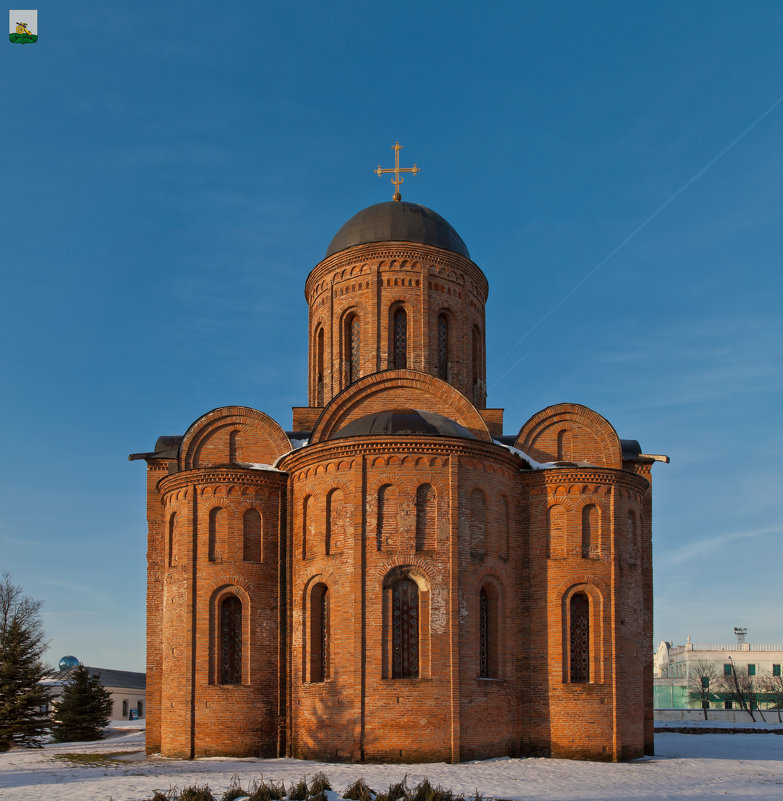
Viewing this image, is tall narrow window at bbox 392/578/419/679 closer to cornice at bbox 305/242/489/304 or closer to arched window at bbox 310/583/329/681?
arched window at bbox 310/583/329/681

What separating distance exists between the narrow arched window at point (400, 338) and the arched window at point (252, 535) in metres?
5.78

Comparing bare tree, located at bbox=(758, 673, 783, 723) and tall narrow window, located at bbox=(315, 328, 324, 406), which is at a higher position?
tall narrow window, located at bbox=(315, 328, 324, 406)

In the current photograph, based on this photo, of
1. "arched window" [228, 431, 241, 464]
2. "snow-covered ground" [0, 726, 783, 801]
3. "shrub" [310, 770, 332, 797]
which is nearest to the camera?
"shrub" [310, 770, 332, 797]

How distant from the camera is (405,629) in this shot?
1698cm

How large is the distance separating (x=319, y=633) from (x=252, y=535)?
2.40 meters

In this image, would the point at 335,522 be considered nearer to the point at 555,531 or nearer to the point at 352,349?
the point at 555,531

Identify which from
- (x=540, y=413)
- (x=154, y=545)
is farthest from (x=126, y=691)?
(x=540, y=413)

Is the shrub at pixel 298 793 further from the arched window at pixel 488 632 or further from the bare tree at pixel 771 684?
the bare tree at pixel 771 684

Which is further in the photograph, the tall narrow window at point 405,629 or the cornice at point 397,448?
the cornice at point 397,448

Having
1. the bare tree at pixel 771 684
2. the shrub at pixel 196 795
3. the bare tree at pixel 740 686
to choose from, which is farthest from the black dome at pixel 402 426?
the bare tree at pixel 771 684

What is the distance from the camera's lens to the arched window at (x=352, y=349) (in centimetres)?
2292

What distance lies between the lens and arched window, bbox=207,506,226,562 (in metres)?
18.6

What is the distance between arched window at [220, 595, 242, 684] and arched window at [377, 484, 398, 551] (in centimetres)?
345

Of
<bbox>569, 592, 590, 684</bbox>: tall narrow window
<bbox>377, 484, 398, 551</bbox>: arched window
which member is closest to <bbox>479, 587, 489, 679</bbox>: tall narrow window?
<bbox>569, 592, 590, 684</bbox>: tall narrow window
